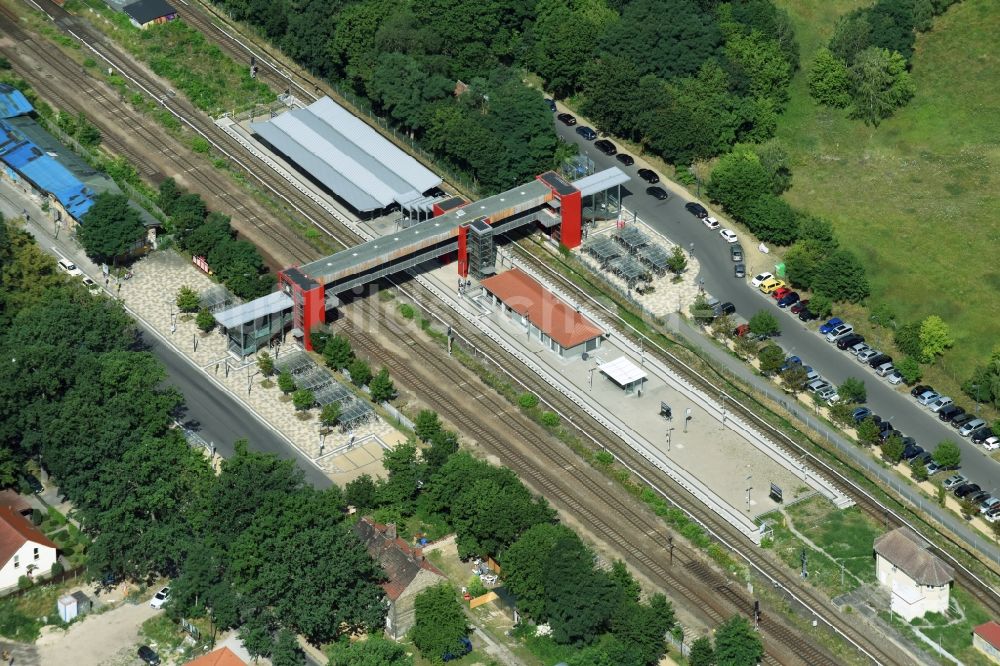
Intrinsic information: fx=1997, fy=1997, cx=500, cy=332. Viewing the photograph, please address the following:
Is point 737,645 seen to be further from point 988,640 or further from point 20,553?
point 20,553

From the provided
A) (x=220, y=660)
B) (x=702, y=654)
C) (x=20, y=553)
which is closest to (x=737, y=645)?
(x=702, y=654)

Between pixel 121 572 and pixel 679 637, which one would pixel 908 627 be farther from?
pixel 121 572

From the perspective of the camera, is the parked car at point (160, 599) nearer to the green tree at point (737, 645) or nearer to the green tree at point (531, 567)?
the green tree at point (531, 567)

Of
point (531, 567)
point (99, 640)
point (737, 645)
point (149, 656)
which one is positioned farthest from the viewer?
point (531, 567)

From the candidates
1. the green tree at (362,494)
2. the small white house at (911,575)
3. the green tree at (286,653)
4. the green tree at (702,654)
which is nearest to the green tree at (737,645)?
the green tree at (702,654)

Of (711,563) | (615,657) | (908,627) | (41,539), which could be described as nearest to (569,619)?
(615,657)

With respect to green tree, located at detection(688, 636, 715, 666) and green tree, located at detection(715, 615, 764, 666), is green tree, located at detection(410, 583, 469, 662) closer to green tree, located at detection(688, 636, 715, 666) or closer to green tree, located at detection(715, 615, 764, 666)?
green tree, located at detection(688, 636, 715, 666)
